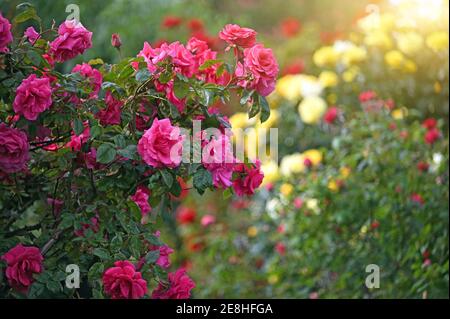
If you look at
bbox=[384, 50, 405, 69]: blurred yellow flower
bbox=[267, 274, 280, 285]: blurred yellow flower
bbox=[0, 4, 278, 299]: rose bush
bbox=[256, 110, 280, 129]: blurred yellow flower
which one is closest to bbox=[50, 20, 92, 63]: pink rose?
bbox=[0, 4, 278, 299]: rose bush

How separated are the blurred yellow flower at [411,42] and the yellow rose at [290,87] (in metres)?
0.70

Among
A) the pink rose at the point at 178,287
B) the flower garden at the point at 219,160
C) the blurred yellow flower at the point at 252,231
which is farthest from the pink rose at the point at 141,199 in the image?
the blurred yellow flower at the point at 252,231

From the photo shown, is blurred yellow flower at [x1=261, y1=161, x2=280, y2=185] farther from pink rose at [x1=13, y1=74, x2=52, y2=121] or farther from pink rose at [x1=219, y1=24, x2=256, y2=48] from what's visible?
pink rose at [x1=13, y1=74, x2=52, y2=121]

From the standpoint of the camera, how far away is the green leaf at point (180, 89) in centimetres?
191

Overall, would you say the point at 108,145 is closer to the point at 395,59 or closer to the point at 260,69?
the point at 260,69

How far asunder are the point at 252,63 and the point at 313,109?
2.60 metres

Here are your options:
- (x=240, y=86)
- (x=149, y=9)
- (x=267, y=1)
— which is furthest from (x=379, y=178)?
(x=267, y=1)

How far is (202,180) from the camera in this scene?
184cm

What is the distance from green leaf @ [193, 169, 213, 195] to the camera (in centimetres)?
184

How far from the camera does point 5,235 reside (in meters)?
2.04

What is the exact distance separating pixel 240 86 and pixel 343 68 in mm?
2888

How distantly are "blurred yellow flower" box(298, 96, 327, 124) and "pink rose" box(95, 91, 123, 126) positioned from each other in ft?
8.62
